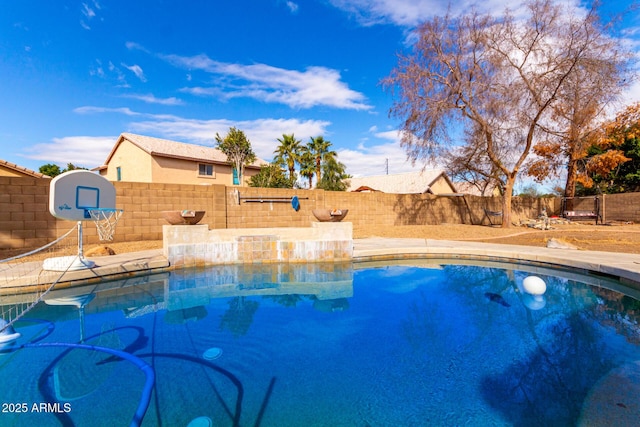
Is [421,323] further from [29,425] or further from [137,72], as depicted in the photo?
[137,72]

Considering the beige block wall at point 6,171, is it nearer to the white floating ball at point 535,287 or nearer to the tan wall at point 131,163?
the tan wall at point 131,163

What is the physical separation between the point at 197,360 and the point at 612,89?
17685 mm

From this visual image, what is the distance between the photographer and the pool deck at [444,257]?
5.98 m

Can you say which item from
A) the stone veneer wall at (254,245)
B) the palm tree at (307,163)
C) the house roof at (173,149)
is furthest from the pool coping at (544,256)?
the palm tree at (307,163)

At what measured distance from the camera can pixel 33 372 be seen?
2980 mm

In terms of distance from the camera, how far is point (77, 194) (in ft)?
20.9

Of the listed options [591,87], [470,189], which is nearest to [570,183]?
[591,87]

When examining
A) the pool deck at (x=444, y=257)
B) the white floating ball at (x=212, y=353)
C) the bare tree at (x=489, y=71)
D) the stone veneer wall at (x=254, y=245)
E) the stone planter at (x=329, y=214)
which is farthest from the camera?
the bare tree at (x=489, y=71)

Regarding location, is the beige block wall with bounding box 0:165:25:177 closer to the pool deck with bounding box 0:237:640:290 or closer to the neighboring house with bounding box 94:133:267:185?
the neighboring house with bounding box 94:133:267:185

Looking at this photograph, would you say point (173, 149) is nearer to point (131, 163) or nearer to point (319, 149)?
point (131, 163)

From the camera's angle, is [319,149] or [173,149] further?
[319,149]

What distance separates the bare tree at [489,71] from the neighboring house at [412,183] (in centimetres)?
1412

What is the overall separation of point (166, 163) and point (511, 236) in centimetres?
1922

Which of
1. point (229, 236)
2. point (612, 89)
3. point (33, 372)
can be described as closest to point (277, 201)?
point (229, 236)
